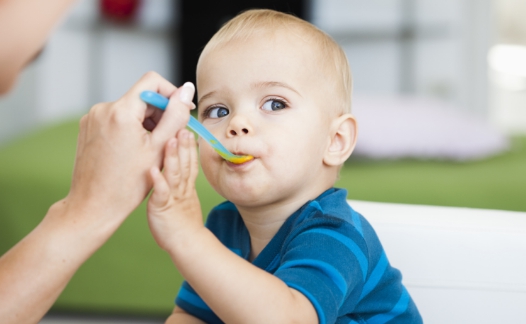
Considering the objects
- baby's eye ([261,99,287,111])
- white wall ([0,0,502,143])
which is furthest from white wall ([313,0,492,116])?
baby's eye ([261,99,287,111])

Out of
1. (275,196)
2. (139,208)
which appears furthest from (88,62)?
(275,196)

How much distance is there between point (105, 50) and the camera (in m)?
4.01

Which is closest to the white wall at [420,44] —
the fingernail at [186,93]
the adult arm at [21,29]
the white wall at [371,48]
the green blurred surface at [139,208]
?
the white wall at [371,48]

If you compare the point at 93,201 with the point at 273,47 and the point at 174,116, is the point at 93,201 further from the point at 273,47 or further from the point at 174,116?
the point at 273,47

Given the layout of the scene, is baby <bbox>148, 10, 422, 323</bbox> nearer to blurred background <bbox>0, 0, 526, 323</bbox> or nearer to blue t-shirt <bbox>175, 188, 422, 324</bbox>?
blue t-shirt <bbox>175, 188, 422, 324</bbox>

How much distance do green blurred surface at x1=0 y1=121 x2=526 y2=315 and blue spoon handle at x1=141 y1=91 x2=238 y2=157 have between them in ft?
2.89

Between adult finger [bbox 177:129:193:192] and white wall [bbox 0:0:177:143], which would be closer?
adult finger [bbox 177:129:193:192]

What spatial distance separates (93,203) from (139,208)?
3.39 ft

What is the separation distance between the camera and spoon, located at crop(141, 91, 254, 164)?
2.20 feet

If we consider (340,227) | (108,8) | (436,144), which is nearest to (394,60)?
(108,8)

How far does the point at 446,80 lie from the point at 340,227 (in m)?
3.37

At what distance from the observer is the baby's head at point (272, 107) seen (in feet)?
2.73

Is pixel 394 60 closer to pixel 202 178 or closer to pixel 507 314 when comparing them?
pixel 202 178

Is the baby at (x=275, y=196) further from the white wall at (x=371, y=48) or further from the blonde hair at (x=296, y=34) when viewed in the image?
the white wall at (x=371, y=48)
